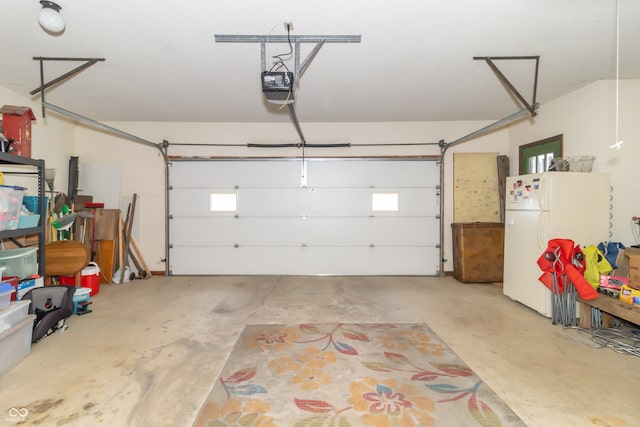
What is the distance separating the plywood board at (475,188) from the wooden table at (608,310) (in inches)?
88.8

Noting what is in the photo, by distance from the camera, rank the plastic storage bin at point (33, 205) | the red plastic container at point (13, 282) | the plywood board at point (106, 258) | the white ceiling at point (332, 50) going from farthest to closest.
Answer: the plywood board at point (106, 258) → the plastic storage bin at point (33, 205) → the red plastic container at point (13, 282) → the white ceiling at point (332, 50)

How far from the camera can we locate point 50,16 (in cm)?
201

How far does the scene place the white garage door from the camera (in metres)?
5.02

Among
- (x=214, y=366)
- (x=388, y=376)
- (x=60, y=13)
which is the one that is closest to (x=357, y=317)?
(x=388, y=376)

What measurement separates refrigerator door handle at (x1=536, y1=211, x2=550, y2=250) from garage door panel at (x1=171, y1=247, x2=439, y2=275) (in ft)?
6.48

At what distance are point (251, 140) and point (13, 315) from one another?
374 cm

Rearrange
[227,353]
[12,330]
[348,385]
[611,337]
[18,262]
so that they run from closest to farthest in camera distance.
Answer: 1. [348,385]
2. [12,330]
3. [227,353]
4. [611,337]
5. [18,262]

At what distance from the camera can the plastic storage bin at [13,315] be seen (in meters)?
2.07

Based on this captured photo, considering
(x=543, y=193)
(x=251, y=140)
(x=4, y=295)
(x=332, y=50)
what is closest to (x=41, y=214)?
(x=4, y=295)

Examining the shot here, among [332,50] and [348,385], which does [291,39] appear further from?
[348,385]

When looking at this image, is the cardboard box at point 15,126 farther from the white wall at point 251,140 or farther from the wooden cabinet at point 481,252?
the wooden cabinet at point 481,252

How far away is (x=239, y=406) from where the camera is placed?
5.76 feet

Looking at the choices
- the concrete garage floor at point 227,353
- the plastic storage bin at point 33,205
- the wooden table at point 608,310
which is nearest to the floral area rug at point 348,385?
the concrete garage floor at point 227,353

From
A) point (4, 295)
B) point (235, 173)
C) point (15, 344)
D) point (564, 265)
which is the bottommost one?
point (15, 344)
